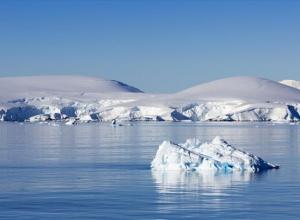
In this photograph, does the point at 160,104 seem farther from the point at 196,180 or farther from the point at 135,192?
the point at 135,192

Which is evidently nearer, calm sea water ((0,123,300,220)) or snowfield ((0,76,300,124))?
calm sea water ((0,123,300,220))

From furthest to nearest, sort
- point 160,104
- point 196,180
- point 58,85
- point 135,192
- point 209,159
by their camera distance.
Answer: point 58,85 → point 160,104 → point 209,159 → point 196,180 → point 135,192

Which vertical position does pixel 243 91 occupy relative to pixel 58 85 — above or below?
below

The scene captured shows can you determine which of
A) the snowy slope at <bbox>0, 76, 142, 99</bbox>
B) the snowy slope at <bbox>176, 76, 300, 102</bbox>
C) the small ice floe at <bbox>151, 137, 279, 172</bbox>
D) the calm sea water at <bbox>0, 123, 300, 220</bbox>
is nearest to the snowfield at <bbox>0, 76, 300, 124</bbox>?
the snowy slope at <bbox>176, 76, 300, 102</bbox>

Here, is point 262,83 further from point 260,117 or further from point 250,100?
point 260,117

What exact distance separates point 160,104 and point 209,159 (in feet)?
324

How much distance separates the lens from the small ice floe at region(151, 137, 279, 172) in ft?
73.7

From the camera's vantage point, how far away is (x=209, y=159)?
2262cm

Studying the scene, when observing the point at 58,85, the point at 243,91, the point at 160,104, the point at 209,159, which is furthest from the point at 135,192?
the point at 58,85

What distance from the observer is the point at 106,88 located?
17125 cm

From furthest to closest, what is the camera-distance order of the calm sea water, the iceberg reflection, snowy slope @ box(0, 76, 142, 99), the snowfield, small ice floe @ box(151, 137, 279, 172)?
snowy slope @ box(0, 76, 142, 99)
the snowfield
small ice floe @ box(151, 137, 279, 172)
the iceberg reflection
the calm sea water

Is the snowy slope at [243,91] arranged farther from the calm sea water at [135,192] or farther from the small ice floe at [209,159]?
the small ice floe at [209,159]

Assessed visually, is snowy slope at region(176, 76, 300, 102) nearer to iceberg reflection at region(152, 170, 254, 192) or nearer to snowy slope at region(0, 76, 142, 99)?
snowy slope at region(0, 76, 142, 99)

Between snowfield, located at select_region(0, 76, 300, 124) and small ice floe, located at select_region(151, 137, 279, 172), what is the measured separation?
7054 cm
